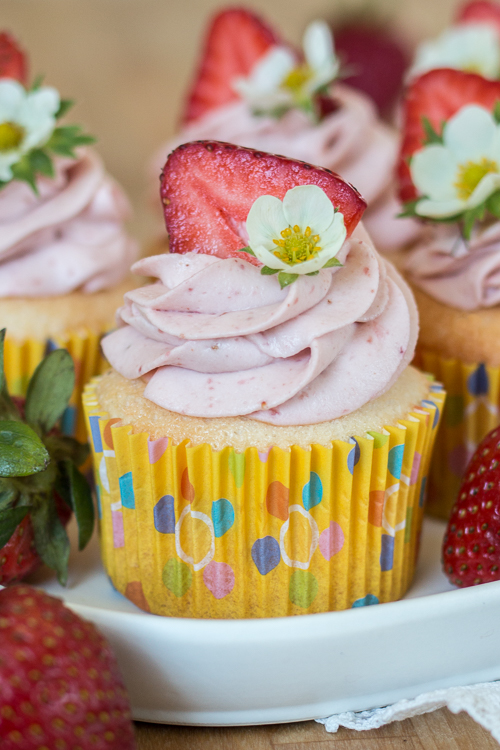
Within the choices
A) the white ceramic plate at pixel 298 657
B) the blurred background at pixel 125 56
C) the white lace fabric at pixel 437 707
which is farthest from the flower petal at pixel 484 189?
the blurred background at pixel 125 56

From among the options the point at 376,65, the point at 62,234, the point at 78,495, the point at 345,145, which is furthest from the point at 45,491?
the point at 376,65

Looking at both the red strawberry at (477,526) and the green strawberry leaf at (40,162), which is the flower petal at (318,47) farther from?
the red strawberry at (477,526)

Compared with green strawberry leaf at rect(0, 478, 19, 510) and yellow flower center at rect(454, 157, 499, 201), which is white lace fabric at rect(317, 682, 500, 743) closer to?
green strawberry leaf at rect(0, 478, 19, 510)

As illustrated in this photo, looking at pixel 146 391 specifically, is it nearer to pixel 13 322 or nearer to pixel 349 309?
pixel 349 309

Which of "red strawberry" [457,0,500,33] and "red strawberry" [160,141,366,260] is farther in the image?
"red strawberry" [457,0,500,33]

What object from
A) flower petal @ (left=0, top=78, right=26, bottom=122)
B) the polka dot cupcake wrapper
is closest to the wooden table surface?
the polka dot cupcake wrapper

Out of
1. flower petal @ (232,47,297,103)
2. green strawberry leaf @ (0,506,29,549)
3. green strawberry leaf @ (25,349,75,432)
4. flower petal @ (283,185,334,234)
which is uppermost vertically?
flower petal @ (283,185,334,234)

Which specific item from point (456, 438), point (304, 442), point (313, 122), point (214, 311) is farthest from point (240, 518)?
point (313, 122)
